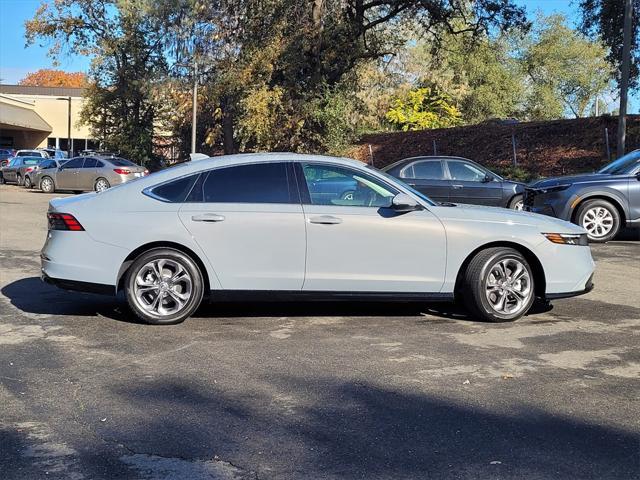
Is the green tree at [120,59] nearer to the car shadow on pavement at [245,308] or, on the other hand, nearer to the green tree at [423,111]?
the green tree at [423,111]

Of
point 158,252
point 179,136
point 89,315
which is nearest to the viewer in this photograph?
point 158,252

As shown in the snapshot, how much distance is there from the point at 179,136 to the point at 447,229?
3426 cm

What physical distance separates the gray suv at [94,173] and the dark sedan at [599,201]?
17045mm

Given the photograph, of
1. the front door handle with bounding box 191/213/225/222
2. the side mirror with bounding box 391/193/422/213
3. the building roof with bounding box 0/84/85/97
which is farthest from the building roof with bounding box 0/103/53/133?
the side mirror with bounding box 391/193/422/213

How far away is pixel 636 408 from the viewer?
176 inches

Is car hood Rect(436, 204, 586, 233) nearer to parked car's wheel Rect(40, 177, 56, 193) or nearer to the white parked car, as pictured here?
the white parked car

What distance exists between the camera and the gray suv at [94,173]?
1021 inches

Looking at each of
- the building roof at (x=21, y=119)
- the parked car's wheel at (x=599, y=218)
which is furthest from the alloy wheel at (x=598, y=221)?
the building roof at (x=21, y=119)

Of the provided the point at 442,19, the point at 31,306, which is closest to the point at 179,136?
the point at 442,19

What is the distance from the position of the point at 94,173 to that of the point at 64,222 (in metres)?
20.8

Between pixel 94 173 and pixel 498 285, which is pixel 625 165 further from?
pixel 94 173

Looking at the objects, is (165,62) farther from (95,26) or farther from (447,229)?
(447,229)

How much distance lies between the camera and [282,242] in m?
6.39

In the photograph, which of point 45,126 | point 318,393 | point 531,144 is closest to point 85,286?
point 318,393
